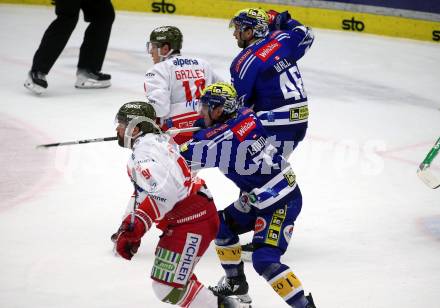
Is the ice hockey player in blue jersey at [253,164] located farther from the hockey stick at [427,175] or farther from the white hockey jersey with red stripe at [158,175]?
the hockey stick at [427,175]

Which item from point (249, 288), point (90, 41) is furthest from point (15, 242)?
point (90, 41)

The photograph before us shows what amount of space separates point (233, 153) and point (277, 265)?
583mm

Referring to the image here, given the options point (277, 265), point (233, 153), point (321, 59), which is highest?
point (233, 153)

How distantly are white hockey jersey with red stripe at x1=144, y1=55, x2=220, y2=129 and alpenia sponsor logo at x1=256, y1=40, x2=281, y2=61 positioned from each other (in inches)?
15.8

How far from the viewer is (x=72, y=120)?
7988mm

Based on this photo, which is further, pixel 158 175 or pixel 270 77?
pixel 270 77

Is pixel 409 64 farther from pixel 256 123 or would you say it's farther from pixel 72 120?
pixel 256 123

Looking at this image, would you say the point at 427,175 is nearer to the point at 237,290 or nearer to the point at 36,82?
the point at 237,290

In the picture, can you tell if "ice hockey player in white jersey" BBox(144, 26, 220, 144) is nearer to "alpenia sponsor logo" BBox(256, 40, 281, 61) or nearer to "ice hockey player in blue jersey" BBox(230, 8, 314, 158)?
"ice hockey player in blue jersey" BBox(230, 8, 314, 158)

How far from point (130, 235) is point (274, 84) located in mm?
1844

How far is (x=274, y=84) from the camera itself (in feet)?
18.0

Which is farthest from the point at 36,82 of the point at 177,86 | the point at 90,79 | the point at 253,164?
the point at 253,164

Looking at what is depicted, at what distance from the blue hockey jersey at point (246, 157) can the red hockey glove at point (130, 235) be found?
2.14 ft

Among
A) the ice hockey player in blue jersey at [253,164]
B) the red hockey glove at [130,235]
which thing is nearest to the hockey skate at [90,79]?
the ice hockey player in blue jersey at [253,164]
